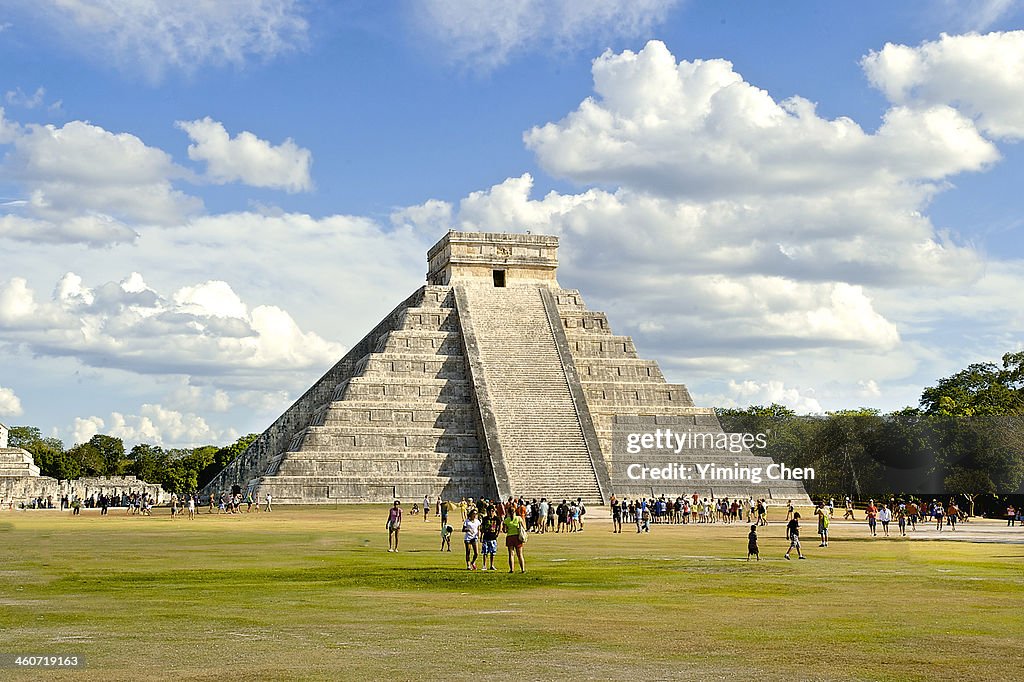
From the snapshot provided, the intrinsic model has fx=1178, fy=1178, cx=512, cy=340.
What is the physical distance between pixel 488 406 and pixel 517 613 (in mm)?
39614

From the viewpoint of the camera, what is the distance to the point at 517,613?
15406 millimetres

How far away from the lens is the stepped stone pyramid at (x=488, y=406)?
52000 mm

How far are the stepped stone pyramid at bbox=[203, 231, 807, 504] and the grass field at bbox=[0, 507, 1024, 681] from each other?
24.0 m

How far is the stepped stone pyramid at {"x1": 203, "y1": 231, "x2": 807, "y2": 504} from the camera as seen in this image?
52000mm

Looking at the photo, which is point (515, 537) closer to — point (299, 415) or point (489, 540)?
point (489, 540)

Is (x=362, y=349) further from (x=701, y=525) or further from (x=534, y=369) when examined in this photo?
(x=701, y=525)

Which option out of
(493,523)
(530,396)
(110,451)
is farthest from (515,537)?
(110,451)

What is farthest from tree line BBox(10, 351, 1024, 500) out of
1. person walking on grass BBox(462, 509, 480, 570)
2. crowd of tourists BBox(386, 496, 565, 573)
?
person walking on grass BBox(462, 509, 480, 570)

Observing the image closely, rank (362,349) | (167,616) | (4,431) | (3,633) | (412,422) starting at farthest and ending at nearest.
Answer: (4,431)
(362,349)
(412,422)
(167,616)
(3,633)

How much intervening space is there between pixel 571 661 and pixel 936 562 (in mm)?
14959

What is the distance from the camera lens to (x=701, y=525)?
42.5 m

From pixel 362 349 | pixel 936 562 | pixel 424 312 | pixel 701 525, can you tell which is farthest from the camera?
pixel 362 349

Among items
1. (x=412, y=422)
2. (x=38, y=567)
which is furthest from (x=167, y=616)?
(x=412, y=422)

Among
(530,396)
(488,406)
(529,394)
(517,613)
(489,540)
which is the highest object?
(529,394)
